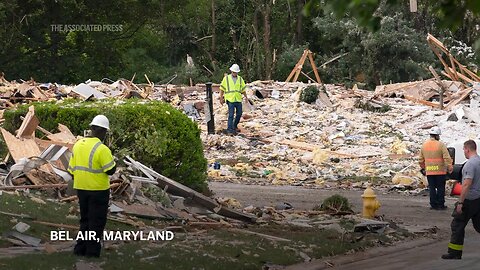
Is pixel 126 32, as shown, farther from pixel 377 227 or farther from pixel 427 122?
pixel 377 227

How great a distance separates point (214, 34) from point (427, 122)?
26435mm

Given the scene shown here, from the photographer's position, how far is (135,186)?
15.3 metres

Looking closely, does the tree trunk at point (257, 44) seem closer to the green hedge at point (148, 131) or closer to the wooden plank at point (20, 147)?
the green hedge at point (148, 131)

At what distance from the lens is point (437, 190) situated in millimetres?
18969

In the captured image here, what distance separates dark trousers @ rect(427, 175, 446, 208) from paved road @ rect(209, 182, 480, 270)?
8.0 inches

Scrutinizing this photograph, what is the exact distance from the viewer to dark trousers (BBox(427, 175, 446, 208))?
61.9 feet

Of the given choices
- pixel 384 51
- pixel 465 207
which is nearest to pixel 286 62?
pixel 384 51

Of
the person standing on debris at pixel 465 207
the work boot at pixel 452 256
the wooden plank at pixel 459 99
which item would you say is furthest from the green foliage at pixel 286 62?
the work boot at pixel 452 256

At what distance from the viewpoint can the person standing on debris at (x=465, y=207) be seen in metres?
13.5

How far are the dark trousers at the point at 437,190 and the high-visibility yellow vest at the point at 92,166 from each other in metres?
8.77

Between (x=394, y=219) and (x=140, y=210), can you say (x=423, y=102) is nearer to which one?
(x=394, y=219)

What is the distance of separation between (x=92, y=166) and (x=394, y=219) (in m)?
7.54

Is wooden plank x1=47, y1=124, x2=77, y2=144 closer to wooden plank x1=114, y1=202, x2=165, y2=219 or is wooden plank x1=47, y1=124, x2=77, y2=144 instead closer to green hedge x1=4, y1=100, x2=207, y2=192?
green hedge x1=4, y1=100, x2=207, y2=192

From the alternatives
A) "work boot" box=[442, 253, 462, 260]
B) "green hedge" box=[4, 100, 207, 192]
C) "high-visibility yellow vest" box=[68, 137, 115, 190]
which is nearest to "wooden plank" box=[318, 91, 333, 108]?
"green hedge" box=[4, 100, 207, 192]
